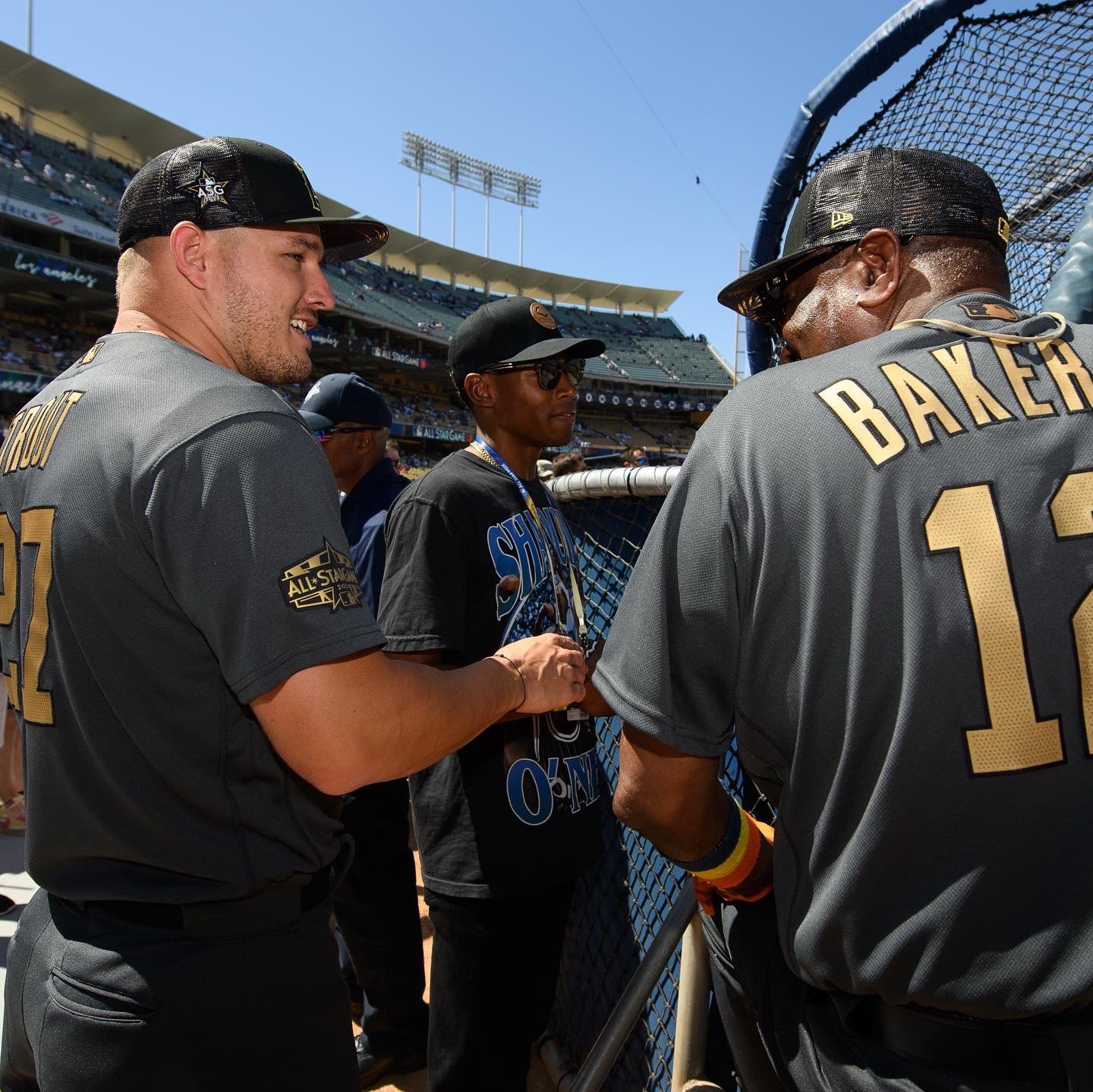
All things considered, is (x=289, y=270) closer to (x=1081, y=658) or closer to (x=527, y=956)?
(x=1081, y=658)

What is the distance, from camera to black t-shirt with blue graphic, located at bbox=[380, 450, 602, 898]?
2.02 meters

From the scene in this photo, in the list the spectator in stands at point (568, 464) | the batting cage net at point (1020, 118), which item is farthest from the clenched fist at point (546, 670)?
the spectator in stands at point (568, 464)

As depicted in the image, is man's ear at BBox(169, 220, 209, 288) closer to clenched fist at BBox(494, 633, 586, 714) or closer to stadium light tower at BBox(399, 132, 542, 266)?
clenched fist at BBox(494, 633, 586, 714)

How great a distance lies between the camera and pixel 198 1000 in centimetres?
127

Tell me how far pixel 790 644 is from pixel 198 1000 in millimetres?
1018

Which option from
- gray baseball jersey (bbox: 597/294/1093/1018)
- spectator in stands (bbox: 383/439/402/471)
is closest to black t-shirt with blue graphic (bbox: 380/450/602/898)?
gray baseball jersey (bbox: 597/294/1093/1018)

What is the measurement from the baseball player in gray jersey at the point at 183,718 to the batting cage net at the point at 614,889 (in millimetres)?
1093

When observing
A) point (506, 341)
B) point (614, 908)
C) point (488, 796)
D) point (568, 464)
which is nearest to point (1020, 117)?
point (506, 341)

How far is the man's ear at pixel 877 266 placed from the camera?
1310 millimetres

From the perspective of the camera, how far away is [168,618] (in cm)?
126

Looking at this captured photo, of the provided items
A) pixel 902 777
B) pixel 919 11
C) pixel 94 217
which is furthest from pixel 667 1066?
pixel 94 217

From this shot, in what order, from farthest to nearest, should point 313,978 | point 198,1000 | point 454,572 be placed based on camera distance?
point 454,572 < point 313,978 < point 198,1000

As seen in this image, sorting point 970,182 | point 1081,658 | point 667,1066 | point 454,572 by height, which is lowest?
point 667,1066

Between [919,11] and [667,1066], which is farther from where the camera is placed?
[667,1066]
